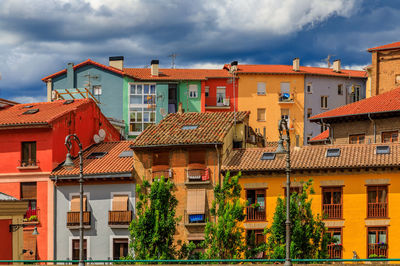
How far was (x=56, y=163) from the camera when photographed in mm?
48250

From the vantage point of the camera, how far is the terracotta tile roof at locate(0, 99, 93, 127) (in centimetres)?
4800

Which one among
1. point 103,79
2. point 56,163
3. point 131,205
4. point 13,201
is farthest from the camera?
point 103,79

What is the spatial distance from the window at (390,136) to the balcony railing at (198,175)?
12897mm

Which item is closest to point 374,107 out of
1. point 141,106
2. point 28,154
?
point 28,154

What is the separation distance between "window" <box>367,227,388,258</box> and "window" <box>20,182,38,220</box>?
2233 centimetres

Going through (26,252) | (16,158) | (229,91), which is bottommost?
(26,252)

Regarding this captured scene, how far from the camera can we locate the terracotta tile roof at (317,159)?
135ft

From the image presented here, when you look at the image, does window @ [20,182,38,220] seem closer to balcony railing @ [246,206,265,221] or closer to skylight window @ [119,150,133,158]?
skylight window @ [119,150,133,158]

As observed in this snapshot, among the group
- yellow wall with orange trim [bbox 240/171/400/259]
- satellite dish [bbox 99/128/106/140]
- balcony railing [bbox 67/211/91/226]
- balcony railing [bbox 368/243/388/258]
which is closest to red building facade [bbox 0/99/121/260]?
balcony railing [bbox 67/211/91/226]

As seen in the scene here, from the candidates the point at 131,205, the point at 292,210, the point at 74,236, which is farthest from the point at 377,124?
the point at 74,236

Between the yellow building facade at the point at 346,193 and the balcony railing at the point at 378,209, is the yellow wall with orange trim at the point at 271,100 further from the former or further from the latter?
the balcony railing at the point at 378,209

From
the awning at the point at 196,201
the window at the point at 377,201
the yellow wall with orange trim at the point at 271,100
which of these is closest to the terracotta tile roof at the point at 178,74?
the yellow wall with orange trim at the point at 271,100

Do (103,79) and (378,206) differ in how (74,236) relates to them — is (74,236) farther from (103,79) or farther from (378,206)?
(103,79)

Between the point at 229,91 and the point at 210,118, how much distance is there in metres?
34.1
